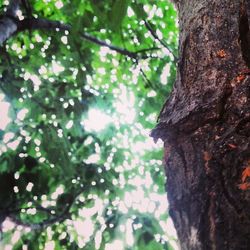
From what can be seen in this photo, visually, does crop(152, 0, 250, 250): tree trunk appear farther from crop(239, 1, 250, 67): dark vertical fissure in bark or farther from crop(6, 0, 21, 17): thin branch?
crop(6, 0, 21, 17): thin branch

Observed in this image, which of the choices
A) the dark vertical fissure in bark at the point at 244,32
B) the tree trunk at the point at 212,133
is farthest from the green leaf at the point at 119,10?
the dark vertical fissure in bark at the point at 244,32

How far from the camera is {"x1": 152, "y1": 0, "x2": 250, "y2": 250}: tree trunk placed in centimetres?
63

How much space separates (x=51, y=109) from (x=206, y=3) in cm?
246

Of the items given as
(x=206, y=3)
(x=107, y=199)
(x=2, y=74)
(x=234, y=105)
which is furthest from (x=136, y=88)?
(x=234, y=105)

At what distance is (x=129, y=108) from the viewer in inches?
189

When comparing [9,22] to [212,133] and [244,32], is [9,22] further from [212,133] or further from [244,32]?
[212,133]

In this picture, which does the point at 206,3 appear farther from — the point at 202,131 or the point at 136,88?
the point at 136,88

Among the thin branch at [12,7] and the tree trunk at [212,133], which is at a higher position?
the thin branch at [12,7]

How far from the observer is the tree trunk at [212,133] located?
0.63 metres

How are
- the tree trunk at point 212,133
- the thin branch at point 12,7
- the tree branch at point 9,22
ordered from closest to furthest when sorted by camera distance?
the tree trunk at point 212,133, the tree branch at point 9,22, the thin branch at point 12,7

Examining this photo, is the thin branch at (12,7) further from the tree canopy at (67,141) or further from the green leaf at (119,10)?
the green leaf at (119,10)

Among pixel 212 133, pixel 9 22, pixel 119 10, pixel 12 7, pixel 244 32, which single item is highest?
pixel 12 7

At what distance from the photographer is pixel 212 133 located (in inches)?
29.7

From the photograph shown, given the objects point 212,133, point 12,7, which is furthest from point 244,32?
point 12,7
